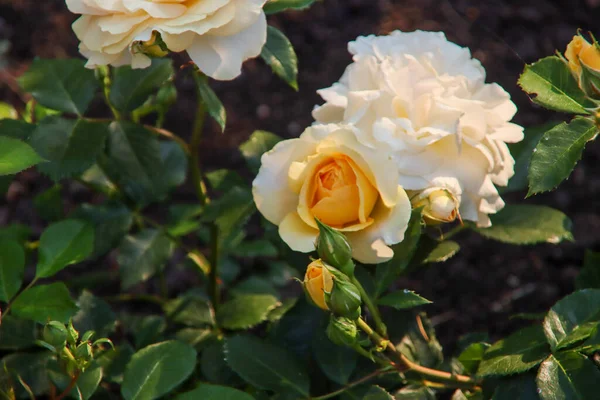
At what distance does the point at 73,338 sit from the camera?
815 mm

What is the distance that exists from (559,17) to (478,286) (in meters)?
1.06

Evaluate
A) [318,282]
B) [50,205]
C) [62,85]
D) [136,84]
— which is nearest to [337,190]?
[318,282]

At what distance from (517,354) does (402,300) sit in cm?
18

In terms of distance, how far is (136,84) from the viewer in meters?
1.09

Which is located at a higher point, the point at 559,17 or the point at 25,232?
the point at 25,232

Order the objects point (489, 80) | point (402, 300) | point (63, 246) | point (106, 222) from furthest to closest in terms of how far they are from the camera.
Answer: point (489, 80) → point (106, 222) → point (63, 246) → point (402, 300)

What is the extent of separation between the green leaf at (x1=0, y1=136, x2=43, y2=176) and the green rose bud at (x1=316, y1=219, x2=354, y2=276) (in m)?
0.37

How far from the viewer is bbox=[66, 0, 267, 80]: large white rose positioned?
83cm

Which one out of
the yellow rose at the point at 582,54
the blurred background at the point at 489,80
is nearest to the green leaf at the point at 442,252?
the yellow rose at the point at 582,54

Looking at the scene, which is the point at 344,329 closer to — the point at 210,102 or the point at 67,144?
the point at 210,102

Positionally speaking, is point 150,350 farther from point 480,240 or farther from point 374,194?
point 480,240

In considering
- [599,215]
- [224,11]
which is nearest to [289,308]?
[224,11]

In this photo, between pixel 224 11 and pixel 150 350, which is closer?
pixel 224 11

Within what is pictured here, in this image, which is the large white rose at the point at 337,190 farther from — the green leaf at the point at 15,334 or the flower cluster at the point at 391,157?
the green leaf at the point at 15,334
